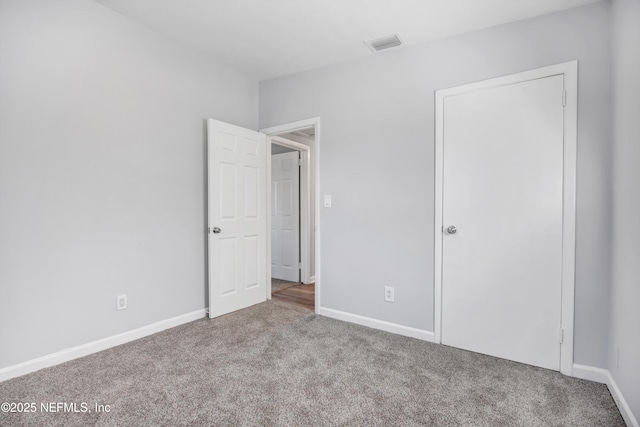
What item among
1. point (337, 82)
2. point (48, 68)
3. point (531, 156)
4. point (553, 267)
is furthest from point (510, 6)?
point (48, 68)

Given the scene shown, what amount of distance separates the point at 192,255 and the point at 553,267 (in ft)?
9.85

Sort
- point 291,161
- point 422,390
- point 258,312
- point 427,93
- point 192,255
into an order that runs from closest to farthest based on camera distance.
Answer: point 422,390 → point 427,93 → point 192,255 → point 258,312 → point 291,161

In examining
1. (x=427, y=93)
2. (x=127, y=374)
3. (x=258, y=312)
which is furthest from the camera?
(x=258, y=312)

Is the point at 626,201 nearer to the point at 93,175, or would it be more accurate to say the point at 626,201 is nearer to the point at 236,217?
the point at 236,217

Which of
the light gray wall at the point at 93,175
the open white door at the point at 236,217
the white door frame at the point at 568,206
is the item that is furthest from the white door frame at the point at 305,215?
the white door frame at the point at 568,206

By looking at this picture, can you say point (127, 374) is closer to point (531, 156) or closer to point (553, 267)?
point (553, 267)

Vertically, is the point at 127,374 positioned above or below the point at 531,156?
below

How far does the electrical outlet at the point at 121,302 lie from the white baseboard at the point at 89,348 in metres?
0.21

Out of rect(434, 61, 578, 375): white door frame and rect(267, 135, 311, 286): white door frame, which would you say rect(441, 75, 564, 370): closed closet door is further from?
rect(267, 135, 311, 286): white door frame

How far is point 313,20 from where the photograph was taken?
246 centimetres

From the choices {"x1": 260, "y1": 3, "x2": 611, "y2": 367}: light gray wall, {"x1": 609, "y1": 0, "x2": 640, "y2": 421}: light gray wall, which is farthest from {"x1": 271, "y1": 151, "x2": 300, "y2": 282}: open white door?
{"x1": 609, "y1": 0, "x2": 640, "y2": 421}: light gray wall

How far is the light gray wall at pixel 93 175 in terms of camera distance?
2002 mm

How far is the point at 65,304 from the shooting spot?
7.28 ft

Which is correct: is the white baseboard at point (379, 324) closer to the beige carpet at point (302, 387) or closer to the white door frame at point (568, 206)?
the beige carpet at point (302, 387)
